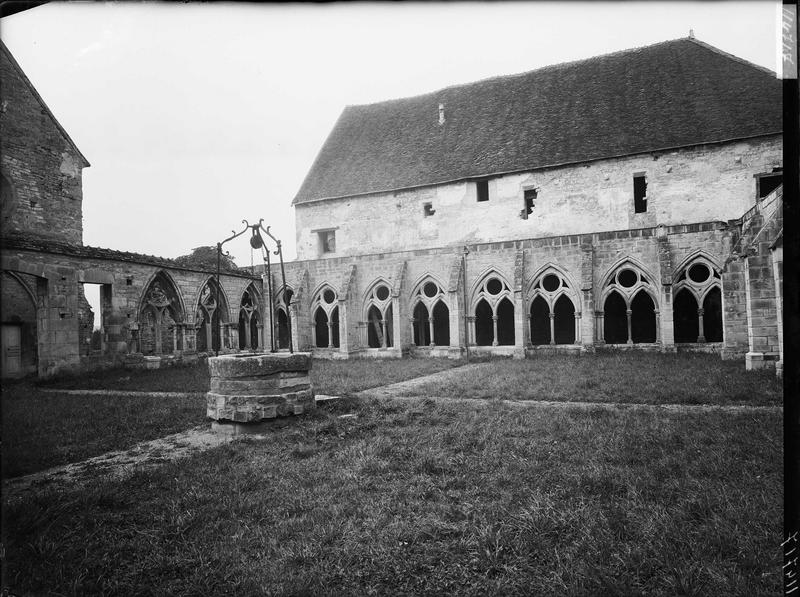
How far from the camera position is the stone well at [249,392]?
268 inches

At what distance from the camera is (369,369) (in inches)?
569

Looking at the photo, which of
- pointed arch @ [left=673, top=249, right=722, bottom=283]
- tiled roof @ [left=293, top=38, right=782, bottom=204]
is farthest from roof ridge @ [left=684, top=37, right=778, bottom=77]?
pointed arch @ [left=673, top=249, right=722, bottom=283]

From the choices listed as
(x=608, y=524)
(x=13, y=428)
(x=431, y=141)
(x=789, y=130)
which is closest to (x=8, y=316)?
(x=13, y=428)

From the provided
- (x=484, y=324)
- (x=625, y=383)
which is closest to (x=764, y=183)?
(x=484, y=324)

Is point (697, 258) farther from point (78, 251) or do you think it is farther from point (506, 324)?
point (78, 251)

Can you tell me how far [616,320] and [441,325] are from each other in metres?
7.51

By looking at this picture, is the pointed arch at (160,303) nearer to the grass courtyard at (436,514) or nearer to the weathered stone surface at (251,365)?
the grass courtyard at (436,514)

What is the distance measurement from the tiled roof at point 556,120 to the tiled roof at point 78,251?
9.89 meters

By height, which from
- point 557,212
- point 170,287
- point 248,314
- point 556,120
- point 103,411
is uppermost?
point 556,120

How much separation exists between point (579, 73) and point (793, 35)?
24.4 m

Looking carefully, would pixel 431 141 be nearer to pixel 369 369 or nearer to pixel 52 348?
pixel 369 369

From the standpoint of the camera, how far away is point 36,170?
18797 mm

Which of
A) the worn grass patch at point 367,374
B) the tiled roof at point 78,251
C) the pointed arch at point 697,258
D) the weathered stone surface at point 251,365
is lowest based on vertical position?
the worn grass patch at point 367,374

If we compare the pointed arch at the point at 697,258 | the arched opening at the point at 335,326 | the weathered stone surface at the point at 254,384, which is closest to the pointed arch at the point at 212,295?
the arched opening at the point at 335,326
